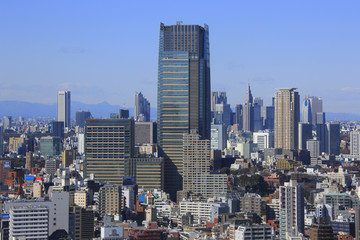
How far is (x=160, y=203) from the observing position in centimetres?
4819

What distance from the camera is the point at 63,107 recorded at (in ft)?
497

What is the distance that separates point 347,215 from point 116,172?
2173 centimetres

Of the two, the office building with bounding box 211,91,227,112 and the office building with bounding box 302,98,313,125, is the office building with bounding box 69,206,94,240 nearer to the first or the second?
the office building with bounding box 302,98,313,125

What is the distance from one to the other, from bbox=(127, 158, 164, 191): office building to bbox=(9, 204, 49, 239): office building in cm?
2480

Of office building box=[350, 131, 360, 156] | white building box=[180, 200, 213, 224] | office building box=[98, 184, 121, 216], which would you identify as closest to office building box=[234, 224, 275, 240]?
white building box=[180, 200, 213, 224]

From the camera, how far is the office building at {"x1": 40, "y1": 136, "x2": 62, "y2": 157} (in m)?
96.1

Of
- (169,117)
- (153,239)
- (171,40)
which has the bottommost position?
(153,239)

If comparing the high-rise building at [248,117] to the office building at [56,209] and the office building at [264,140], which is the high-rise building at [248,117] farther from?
the office building at [56,209]

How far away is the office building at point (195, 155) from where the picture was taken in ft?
192

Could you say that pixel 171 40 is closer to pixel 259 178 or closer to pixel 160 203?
pixel 259 178

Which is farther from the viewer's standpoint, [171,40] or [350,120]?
[350,120]

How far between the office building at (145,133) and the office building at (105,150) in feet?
135

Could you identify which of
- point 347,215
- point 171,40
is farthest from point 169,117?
point 347,215

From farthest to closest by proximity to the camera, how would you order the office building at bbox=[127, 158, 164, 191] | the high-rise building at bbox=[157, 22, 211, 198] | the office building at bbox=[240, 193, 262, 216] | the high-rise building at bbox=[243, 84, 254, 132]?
the high-rise building at bbox=[243, 84, 254, 132]
the high-rise building at bbox=[157, 22, 211, 198]
the office building at bbox=[127, 158, 164, 191]
the office building at bbox=[240, 193, 262, 216]
